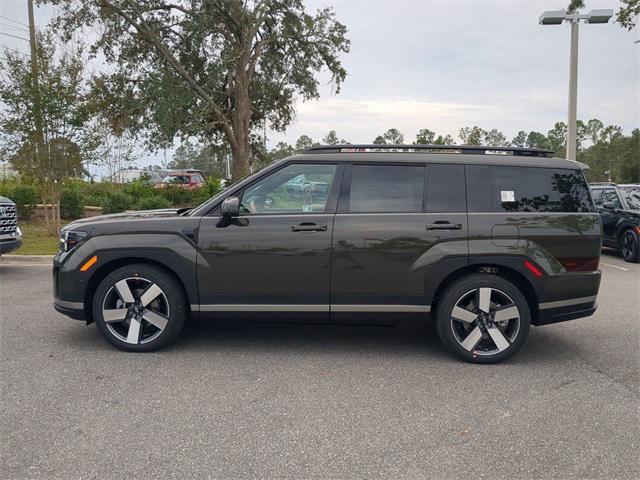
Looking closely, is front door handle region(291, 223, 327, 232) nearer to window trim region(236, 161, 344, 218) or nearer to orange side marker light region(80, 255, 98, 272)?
window trim region(236, 161, 344, 218)

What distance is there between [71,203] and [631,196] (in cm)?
1528

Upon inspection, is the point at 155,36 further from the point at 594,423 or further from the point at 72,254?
the point at 594,423

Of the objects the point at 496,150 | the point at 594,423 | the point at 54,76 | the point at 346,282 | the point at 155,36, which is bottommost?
the point at 594,423

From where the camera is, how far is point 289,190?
15.4ft

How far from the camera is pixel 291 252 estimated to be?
452 centimetres

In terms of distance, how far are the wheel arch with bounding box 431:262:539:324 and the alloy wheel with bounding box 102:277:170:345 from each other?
8.21 ft

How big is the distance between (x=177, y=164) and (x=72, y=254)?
292ft

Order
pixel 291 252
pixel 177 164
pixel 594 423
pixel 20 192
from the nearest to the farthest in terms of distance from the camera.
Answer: pixel 594 423
pixel 291 252
pixel 20 192
pixel 177 164

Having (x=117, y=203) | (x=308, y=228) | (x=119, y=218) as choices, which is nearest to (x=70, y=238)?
(x=119, y=218)

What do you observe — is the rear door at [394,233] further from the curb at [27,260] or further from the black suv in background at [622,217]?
the black suv in background at [622,217]

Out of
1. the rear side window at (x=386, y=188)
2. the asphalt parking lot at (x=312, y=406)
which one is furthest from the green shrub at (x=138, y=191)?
the rear side window at (x=386, y=188)

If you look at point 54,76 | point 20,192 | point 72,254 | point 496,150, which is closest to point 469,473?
point 496,150

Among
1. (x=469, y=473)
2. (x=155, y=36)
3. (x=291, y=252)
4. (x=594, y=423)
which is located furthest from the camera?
(x=155, y=36)

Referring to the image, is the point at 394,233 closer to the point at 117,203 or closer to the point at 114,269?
the point at 114,269
